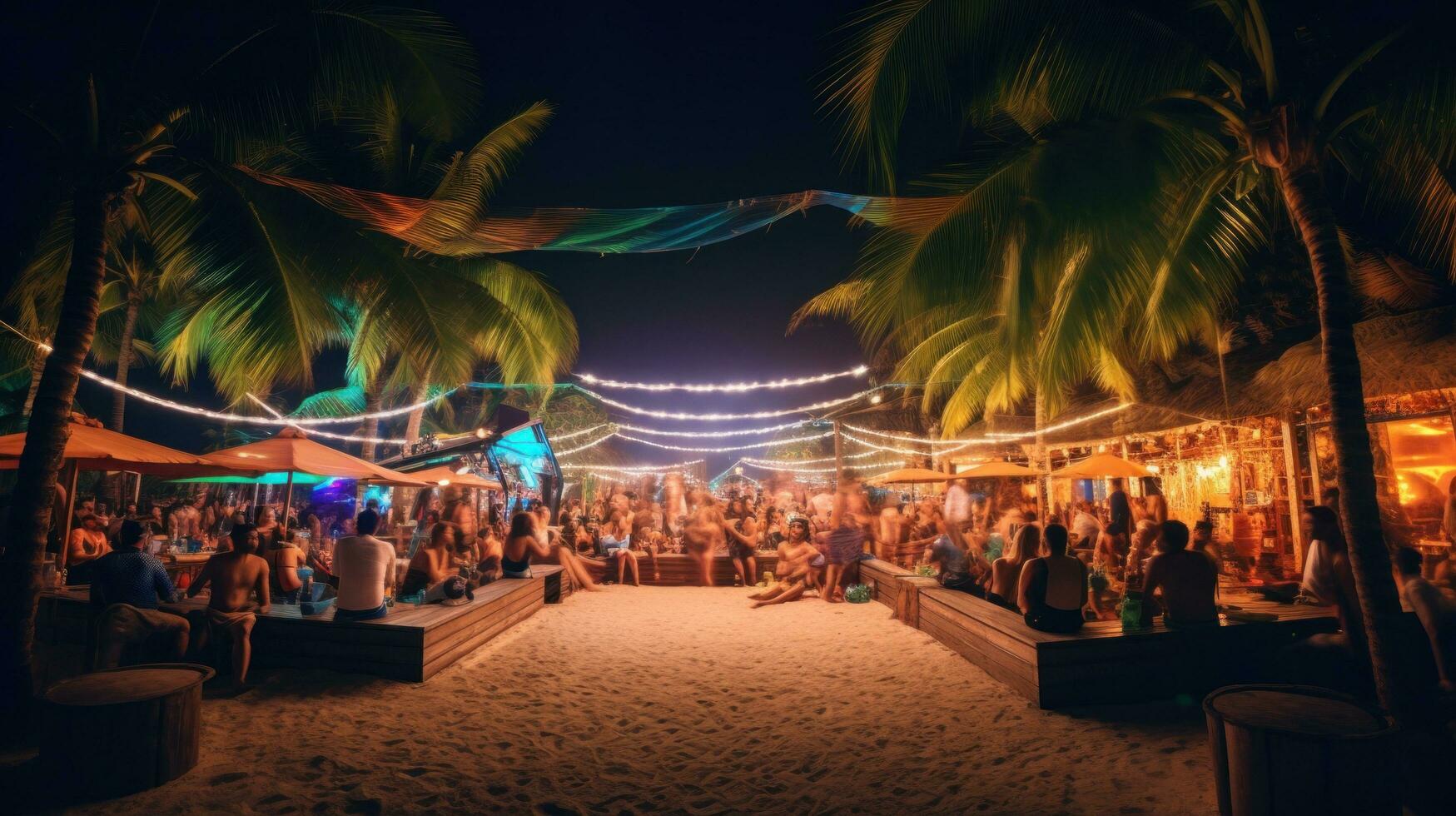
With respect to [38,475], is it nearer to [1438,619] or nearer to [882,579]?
[1438,619]

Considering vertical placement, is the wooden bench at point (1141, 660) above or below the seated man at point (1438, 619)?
below

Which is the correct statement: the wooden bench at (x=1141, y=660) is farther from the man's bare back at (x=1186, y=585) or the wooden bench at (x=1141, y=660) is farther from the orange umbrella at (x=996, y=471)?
the orange umbrella at (x=996, y=471)

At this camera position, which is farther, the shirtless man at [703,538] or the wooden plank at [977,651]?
the shirtless man at [703,538]

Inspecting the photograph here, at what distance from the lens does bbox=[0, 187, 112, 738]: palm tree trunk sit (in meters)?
4.01


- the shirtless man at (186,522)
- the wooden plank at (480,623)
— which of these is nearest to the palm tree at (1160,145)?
the wooden plank at (480,623)

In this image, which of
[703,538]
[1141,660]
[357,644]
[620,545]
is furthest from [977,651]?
[620,545]

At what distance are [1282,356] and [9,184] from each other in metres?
15.5

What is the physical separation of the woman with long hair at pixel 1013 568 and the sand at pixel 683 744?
794 millimetres

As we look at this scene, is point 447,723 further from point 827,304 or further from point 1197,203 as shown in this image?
point 827,304

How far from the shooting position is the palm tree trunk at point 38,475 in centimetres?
401

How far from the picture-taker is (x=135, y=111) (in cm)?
471

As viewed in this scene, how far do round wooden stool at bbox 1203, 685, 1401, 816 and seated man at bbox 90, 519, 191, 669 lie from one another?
6.95 metres

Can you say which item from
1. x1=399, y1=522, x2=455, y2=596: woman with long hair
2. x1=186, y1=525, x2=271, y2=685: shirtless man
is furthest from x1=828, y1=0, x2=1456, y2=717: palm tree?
x1=186, y1=525, x2=271, y2=685: shirtless man

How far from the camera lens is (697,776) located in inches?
157
